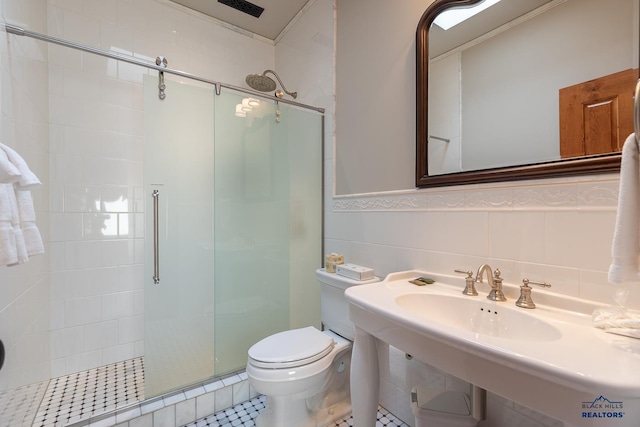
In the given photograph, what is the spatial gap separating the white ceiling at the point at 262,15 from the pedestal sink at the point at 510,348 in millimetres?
2210

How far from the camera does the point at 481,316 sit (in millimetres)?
945

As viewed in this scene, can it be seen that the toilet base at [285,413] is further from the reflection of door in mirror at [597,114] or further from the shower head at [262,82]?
the shower head at [262,82]

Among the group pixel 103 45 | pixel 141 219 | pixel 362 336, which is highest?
pixel 103 45

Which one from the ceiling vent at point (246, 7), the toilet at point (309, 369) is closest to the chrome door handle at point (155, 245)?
the toilet at point (309, 369)

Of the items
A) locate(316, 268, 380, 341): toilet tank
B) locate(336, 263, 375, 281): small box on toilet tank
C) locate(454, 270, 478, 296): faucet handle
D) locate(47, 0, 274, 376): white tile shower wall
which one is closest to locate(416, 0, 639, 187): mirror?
locate(454, 270, 478, 296): faucet handle

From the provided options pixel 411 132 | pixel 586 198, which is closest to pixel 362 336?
pixel 586 198

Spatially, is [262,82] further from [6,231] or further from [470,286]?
[470,286]

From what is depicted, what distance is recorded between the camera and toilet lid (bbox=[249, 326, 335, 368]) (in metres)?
1.19

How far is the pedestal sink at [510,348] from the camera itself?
492mm

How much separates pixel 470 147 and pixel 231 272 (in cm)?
149

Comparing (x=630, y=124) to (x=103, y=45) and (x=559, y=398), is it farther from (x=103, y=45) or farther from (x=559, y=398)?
(x=103, y=45)

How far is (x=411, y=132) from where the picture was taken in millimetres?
1370

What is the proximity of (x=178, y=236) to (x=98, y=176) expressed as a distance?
731 mm

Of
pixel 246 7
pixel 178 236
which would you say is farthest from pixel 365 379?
pixel 246 7
